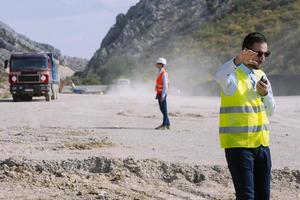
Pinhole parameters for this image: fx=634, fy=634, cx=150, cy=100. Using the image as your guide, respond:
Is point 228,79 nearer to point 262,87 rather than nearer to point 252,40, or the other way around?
point 262,87

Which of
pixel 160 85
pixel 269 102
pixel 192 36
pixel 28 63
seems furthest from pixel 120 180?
pixel 192 36

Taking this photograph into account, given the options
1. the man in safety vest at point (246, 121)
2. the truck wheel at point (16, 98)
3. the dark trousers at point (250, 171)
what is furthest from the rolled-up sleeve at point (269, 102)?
the truck wheel at point (16, 98)

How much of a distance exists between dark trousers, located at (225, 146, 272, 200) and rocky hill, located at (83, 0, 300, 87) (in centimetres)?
4514

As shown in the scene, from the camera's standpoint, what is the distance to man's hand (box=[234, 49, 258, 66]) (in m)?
5.54

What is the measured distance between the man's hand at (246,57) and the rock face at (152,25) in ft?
251

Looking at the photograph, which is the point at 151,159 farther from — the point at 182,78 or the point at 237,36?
the point at 237,36

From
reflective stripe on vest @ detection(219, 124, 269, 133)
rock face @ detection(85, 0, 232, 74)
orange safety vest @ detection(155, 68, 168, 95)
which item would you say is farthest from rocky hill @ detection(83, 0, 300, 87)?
reflective stripe on vest @ detection(219, 124, 269, 133)

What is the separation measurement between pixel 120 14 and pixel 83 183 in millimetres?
97610

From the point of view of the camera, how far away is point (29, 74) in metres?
33.8

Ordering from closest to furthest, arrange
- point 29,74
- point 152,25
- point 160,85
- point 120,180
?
point 120,180 < point 160,85 < point 29,74 < point 152,25

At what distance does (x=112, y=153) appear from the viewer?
37.6ft

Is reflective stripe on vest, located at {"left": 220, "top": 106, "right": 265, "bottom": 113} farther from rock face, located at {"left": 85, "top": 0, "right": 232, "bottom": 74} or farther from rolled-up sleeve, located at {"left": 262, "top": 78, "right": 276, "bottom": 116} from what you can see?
Answer: rock face, located at {"left": 85, "top": 0, "right": 232, "bottom": 74}

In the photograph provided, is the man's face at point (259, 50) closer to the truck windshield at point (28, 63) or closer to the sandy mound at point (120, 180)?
the sandy mound at point (120, 180)

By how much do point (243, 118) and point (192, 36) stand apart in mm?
73595
